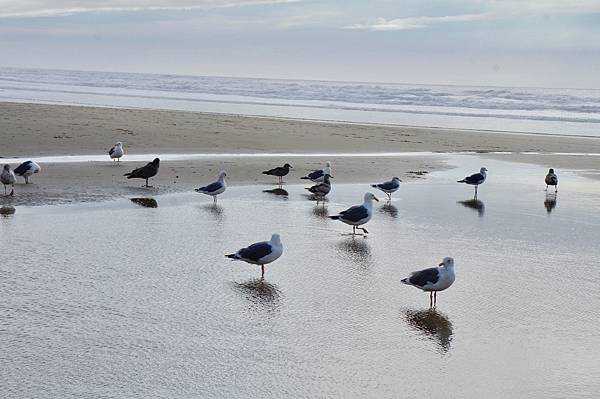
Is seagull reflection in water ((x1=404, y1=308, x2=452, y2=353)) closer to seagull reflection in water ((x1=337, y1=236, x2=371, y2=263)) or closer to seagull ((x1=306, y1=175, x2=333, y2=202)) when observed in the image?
seagull reflection in water ((x1=337, y1=236, x2=371, y2=263))

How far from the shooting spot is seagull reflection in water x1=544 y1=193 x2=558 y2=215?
15500 mm

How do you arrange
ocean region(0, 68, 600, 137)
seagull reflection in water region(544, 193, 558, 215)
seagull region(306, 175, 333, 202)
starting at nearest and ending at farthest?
seagull reflection in water region(544, 193, 558, 215) → seagull region(306, 175, 333, 202) → ocean region(0, 68, 600, 137)

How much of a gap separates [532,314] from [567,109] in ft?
144

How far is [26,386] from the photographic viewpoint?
6555 millimetres

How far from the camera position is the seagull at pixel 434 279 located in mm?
9172

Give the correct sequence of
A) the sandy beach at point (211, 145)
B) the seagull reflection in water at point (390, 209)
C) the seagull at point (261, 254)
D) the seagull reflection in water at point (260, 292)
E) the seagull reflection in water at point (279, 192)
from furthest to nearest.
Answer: the sandy beach at point (211, 145) < the seagull reflection in water at point (279, 192) < the seagull reflection in water at point (390, 209) < the seagull at point (261, 254) < the seagull reflection in water at point (260, 292)

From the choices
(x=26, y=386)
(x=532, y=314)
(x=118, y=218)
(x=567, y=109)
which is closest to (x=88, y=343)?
(x=26, y=386)

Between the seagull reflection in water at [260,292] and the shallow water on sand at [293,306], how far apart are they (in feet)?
0.12

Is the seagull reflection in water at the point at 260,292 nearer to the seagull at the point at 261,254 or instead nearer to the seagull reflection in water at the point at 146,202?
the seagull at the point at 261,254

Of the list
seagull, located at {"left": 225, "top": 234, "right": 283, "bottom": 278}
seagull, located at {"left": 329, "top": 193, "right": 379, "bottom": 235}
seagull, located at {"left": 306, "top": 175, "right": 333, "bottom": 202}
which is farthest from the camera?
seagull, located at {"left": 306, "top": 175, "right": 333, "bottom": 202}

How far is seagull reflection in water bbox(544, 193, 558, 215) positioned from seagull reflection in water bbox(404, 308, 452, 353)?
708 cm

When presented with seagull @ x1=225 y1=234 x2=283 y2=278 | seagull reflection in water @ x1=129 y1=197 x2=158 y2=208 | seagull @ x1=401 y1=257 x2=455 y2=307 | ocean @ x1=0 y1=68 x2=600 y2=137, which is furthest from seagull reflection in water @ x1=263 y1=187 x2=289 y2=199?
ocean @ x1=0 y1=68 x2=600 y2=137

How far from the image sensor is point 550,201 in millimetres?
16281

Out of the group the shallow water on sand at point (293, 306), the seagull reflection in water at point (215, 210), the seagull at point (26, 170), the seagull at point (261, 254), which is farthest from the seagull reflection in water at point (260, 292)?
the seagull at point (26, 170)
